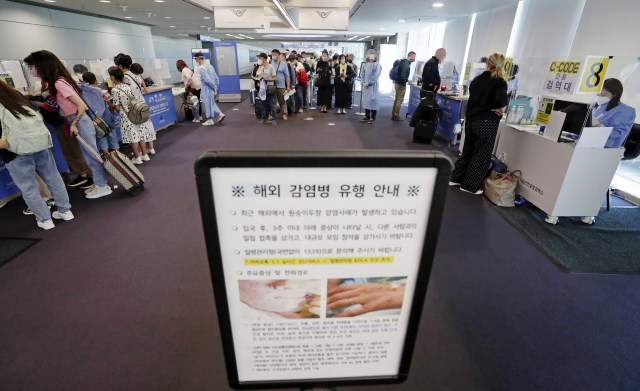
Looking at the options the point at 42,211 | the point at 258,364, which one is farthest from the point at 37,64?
the point at 258,364

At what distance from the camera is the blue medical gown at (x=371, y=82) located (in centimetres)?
707

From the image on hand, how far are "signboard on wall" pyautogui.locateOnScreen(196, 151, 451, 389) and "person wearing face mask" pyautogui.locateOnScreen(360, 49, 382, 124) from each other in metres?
7.07

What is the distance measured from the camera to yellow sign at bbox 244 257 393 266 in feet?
2.07

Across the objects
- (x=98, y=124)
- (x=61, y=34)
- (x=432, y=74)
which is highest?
(x=61, y=34)

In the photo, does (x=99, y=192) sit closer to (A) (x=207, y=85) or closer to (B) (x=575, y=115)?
(A) (x=207, y=85)

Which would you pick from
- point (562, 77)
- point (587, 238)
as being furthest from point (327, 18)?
point (587, 238)

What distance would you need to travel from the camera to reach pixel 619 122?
308cm

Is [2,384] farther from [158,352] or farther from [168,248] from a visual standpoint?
[168,248]

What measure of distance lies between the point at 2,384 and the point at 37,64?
8.58ft

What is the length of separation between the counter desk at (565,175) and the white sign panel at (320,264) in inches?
124

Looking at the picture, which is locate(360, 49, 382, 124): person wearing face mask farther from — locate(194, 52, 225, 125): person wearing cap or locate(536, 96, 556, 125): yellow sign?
locate(536, 96, 556, 125): yellow sign

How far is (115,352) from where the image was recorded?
1.82 m

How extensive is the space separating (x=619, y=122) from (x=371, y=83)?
188 inches

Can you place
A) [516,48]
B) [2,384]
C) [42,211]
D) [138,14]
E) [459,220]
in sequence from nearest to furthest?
[2,384] → [42,211] → [459,220] → [516,48] → [138,14]
